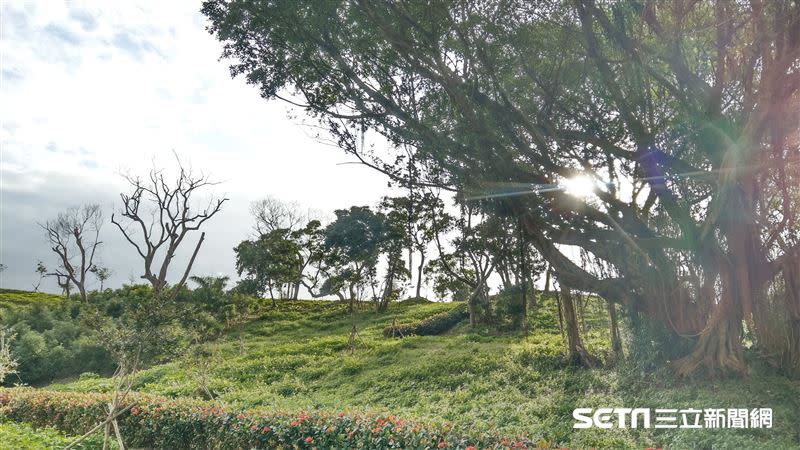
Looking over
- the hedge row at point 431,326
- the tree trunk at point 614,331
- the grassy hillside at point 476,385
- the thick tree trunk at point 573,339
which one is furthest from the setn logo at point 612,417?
the hedge row at point 431,326

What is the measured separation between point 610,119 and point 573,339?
4366 mm

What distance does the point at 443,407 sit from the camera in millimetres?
9898

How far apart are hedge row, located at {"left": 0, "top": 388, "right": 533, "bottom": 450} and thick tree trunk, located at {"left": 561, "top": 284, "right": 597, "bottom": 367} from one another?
5.34m

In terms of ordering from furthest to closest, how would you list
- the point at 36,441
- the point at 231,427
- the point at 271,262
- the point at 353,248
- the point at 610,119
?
the point at 271,262
the point at 353,248
the point at 610,119
the point at 36,441
the point at 231,427

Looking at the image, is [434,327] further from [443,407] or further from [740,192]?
[740,192]

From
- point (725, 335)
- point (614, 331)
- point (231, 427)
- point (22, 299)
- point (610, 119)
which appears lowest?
point (231, 427)

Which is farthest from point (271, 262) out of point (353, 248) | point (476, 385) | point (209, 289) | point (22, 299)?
point (476, 385)

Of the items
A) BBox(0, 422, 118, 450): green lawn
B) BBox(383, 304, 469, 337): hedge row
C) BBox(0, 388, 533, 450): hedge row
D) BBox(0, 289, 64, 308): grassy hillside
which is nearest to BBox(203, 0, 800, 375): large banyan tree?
BBox(0, 388, 533, 450): hedge row

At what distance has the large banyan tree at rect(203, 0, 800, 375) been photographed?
835 cm

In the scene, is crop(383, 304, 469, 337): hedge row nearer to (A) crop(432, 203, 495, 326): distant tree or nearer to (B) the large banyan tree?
(A) crop(432, 203, 495, 326): distant tree

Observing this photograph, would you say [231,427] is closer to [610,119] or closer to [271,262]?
[610,119]

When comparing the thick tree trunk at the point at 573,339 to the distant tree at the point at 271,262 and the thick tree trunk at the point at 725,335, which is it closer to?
the thick tree trunk at the point at 725,335

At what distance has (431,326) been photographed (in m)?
21.4

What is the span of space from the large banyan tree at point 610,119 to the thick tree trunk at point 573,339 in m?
1.04
